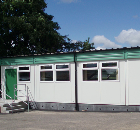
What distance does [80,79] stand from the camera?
41.2ft

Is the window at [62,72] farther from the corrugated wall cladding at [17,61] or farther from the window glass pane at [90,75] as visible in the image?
the corrugated wall cladding at [17,61]

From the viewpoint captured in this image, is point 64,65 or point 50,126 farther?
point 64,65

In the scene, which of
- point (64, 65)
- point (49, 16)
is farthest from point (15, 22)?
point (64, 65)

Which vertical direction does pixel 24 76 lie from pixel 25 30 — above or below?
below

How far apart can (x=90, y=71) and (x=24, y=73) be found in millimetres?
4348

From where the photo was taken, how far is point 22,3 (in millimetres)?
20844

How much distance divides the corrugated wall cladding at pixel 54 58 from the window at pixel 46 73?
365 millimetres

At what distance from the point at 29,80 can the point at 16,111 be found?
7.23ft

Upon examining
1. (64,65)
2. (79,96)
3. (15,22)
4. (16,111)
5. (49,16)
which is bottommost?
(16,111)

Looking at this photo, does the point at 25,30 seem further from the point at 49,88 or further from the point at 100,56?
the point at 100,56

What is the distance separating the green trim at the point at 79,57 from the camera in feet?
37.8

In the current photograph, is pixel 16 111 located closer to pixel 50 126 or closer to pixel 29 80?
pixel 29 80

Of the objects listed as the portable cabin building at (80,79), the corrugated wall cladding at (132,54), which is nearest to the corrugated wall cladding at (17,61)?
the portable cabin building at (80,79)

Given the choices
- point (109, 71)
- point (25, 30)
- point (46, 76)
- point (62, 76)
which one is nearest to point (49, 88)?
point (46, 76)
